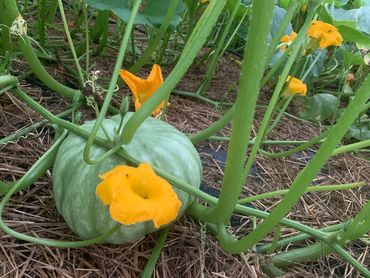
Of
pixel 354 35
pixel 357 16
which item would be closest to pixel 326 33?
pixel 354 35

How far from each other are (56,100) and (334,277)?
0.82 meters

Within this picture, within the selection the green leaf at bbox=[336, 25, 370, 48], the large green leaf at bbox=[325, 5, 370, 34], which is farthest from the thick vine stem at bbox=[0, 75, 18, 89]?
the large green leaf at bbox=[325, 5, 370, 34]

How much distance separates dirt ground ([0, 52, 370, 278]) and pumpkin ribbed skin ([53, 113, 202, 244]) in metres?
0.05

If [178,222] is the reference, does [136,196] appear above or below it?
above

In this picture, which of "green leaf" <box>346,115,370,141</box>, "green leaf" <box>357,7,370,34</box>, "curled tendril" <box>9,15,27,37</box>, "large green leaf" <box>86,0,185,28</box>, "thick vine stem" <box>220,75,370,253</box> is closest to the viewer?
"thick vine stem" <box>220,75,370,253</box>

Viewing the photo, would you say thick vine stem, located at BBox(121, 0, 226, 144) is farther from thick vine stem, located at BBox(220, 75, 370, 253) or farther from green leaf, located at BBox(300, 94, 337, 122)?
green leaf, located at BBox(300, 94, 337, 122)

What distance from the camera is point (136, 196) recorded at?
0.83 m

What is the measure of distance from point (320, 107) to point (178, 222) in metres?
0.94

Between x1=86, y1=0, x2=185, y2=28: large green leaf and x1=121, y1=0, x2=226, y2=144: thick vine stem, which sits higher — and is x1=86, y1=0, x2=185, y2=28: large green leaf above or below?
below

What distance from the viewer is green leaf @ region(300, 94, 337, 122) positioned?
1987 millimetres

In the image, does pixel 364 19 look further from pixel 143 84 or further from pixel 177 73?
pixel 177 73

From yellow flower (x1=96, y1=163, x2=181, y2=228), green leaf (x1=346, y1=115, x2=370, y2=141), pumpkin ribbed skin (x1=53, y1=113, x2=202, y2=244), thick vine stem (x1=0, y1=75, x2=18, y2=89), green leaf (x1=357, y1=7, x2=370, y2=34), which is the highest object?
yellow flower (x1=96, y1=163, x2=181, y2=228)

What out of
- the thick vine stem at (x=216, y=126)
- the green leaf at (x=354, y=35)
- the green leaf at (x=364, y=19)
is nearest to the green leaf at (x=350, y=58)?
the green leaf at (x=354, y=35)

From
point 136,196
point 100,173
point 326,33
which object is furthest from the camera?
point 326,33
